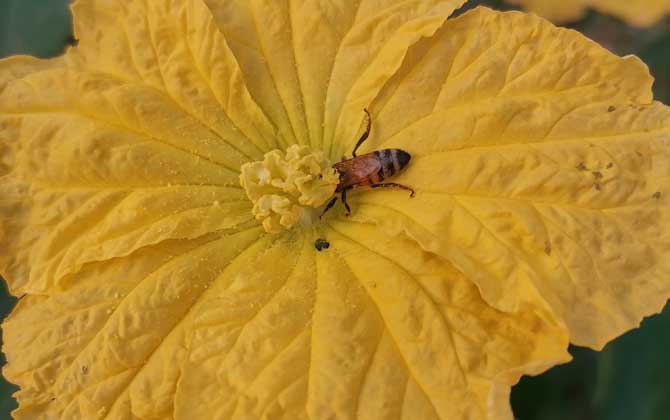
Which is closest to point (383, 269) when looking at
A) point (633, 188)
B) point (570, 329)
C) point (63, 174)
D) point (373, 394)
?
point (373, 394)

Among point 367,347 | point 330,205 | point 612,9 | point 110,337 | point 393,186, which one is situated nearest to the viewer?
point 367,347

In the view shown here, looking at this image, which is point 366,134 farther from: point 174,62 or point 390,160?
point 174,62

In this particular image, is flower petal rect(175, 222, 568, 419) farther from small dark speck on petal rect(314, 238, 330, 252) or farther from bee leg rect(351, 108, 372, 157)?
bee leg rect(351, 108, 372, 157)

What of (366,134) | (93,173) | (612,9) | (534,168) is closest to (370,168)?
(366,134)

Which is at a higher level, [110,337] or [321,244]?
[110,337]

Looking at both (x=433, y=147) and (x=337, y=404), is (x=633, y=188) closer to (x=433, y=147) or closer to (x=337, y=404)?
(x=433, y=147)

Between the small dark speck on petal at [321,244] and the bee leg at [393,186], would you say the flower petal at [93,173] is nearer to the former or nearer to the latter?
the small dark speck on petal at [321,244]
